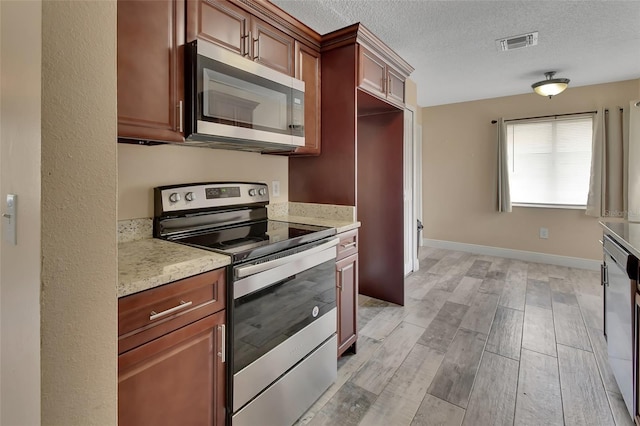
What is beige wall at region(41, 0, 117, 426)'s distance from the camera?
0.61m

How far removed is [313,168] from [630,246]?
68.6 inches

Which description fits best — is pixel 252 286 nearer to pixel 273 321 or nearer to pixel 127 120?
pixel 273 321

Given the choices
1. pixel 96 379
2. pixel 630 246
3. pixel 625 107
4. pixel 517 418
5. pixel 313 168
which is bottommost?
pixel 517 418

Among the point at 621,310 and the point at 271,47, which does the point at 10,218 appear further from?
the point at 621,310

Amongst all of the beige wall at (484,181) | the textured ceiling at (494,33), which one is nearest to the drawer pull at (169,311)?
the textured ceiling at (494,33)

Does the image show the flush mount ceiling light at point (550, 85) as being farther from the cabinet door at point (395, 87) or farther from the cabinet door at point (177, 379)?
the cabinet door at point (177, 379)

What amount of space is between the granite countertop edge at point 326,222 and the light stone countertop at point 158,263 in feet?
2.77

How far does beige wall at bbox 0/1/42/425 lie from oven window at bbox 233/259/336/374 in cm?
63

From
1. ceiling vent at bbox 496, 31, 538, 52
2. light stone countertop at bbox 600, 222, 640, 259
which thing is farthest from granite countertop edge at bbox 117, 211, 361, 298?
ceiling vent at bbox 496, 31, 538, 52

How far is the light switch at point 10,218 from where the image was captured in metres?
0.75

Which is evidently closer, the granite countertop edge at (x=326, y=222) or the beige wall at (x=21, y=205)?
the beige wall at (x=21, y=205)

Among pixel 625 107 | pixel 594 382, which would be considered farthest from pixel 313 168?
pixel 625 107

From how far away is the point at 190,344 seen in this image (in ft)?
3.75

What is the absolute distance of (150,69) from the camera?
4.33ft
